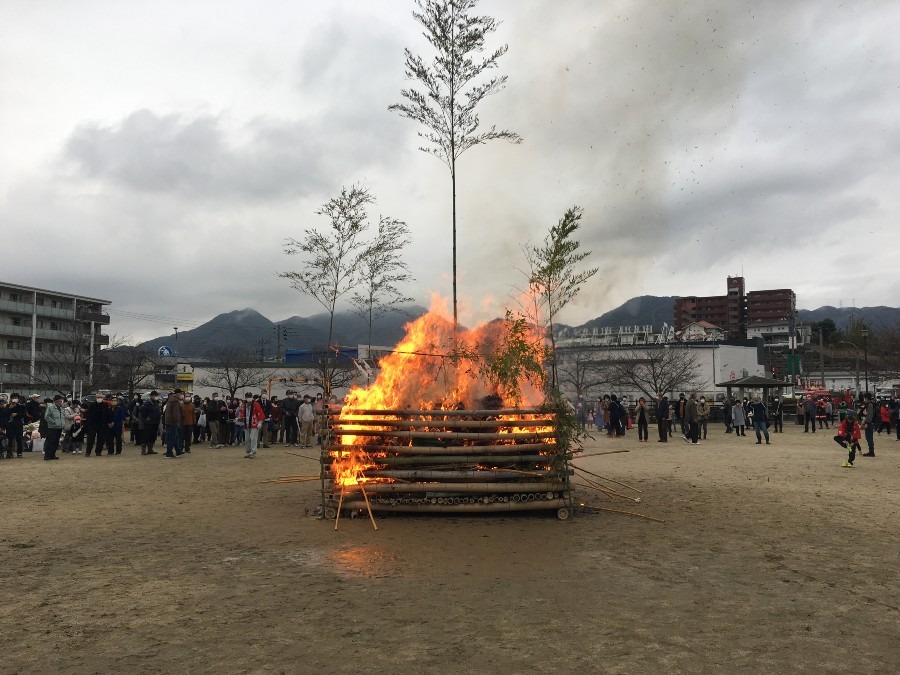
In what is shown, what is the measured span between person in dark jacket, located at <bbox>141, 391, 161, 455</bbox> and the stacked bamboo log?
12848 mm

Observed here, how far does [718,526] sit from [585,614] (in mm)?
4680

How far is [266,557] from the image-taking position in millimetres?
7719

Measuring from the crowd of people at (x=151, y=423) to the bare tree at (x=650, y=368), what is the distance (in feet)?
125

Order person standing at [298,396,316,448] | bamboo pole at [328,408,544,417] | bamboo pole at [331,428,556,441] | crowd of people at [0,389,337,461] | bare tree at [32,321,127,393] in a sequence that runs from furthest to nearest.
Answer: bare tree at [32,321,127,393] < person standing at [298,396,316,448] < crowd of people at [0,389,337,461] < bamboo pole at [328,408,544,417] < bamboo pole at [331,428,556,441]

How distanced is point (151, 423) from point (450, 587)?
17777 mm

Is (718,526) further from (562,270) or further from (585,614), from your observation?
(562,270)

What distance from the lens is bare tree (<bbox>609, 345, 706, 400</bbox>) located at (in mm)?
58031

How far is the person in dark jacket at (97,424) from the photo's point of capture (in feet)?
67.4

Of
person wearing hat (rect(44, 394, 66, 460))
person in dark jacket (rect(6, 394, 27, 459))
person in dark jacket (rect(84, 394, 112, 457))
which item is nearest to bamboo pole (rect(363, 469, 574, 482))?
person wearing hat (rect(44, 394, 66, 460))

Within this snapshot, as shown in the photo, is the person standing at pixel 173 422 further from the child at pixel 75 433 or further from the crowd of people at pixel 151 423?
the child at pixel 75 433

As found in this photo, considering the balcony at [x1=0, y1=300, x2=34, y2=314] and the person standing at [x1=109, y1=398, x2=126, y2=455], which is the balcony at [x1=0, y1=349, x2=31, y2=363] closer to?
the balcony at [x1=0, y1=300, x2=34, y2=314]

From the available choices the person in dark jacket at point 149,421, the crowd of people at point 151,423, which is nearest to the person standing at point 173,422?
the crowd of people at point 151,423

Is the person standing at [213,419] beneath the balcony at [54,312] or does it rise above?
beneath

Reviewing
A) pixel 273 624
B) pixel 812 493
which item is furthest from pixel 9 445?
pixel 812 493
